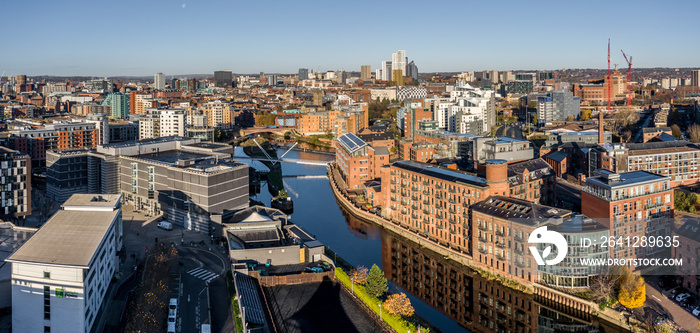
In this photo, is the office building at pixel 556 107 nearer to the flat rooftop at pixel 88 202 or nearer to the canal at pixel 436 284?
the canal at pixel 436 284

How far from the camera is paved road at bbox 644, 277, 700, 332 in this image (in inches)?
275

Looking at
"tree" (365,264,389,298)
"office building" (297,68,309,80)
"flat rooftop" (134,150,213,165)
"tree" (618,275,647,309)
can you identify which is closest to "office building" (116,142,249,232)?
"flat rooftop" (134,150,213,165)

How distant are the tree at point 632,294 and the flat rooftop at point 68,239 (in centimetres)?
630

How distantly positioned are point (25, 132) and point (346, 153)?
9797 millimetres

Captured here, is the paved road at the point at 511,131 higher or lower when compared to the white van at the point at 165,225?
higher

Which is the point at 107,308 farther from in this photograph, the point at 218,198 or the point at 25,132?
the point at 25,132

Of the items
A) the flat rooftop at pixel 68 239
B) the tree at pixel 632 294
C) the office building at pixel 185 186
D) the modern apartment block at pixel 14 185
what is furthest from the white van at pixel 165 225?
the tree at pixel 632 294

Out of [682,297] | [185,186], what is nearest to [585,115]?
[682,297]

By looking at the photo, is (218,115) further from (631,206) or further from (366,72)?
(366,72)

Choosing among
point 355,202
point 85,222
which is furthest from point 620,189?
point 85,222

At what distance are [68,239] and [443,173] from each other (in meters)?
6.47

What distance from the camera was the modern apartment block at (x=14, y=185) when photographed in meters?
11.1

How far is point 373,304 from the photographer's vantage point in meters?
7.62

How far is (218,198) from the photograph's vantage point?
1101cm
